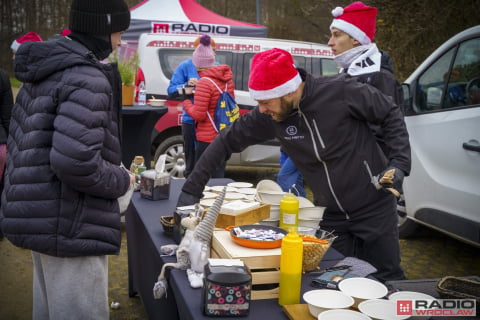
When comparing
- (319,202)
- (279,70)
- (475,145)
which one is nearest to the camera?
(279,70)

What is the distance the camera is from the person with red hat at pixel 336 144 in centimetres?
241

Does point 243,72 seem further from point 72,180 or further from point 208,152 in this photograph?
point 72,180

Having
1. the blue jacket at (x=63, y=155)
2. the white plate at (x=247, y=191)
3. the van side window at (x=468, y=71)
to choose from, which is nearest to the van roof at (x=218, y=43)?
the van side window at (x=468, y=71)

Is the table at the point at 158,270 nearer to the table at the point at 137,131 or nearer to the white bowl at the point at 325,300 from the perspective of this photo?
the white bowl at the point at 325,300

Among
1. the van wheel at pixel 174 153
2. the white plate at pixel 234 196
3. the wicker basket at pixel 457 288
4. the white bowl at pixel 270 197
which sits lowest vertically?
the van wheel at pixel 174 153

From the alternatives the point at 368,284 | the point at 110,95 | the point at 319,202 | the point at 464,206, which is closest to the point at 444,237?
the point at 464,206

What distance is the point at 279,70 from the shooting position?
7.72 feet

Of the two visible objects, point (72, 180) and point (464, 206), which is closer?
point (72, 180)

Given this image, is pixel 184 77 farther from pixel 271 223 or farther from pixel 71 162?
pixel 71 162

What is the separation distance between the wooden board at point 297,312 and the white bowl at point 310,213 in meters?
0.65

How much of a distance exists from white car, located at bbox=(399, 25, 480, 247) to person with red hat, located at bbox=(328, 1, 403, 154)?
76cm

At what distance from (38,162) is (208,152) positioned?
0.95 metres

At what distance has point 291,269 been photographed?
5.89 feet

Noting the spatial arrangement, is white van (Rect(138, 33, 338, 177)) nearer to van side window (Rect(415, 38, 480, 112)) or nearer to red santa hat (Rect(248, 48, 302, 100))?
van side window (Rect(415, 38, 480, 112))
